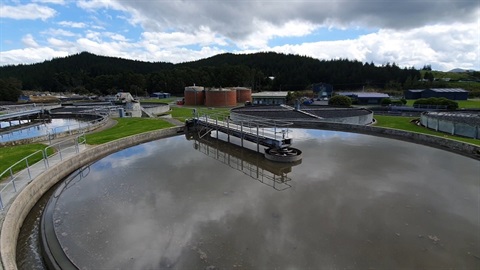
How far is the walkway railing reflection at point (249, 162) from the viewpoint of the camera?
37.6 feet

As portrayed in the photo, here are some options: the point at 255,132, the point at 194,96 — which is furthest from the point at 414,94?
the point at 255,132

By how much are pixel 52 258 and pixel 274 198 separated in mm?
6591

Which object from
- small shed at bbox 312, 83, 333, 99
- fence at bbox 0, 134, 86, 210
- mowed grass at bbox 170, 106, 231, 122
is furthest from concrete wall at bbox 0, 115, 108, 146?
small shed at bbox 312, 83, 333, 99

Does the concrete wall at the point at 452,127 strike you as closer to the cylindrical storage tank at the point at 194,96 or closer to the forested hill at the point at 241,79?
the cylindrical storage tank at the point at 194,96

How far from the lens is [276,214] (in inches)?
327

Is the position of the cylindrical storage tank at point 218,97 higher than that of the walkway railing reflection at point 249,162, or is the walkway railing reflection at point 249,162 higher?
the cylindrical storage tank at point 218,97

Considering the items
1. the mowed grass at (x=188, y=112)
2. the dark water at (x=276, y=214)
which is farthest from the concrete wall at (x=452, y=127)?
the mowed grass at (x=188, y=112)

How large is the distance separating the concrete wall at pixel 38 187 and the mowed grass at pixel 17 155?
1.52 metres

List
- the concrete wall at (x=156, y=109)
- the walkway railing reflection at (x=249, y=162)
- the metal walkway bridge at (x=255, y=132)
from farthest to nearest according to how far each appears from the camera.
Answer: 1. the concrete wall at (x=156, y=109)
2. the metal walkway bridge at (x=255, y=132)
3. the walkway railing reflection at (x=249, y=162)

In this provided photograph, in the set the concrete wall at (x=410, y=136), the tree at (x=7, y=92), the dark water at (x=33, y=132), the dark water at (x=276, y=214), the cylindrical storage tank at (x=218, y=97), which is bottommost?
the dark water at (x=276, y=214)

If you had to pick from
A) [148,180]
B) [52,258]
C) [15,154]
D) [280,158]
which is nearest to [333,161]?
[280,158]

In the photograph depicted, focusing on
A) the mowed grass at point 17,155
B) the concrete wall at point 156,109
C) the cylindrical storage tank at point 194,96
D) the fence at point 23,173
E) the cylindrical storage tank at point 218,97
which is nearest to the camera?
the fence at point 23,173

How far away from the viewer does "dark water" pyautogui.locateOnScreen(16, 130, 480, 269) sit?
6.48 metres

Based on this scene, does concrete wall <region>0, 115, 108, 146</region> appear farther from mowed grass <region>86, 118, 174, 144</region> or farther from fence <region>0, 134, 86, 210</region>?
fence <region>0, 134, 86, 210</region>
